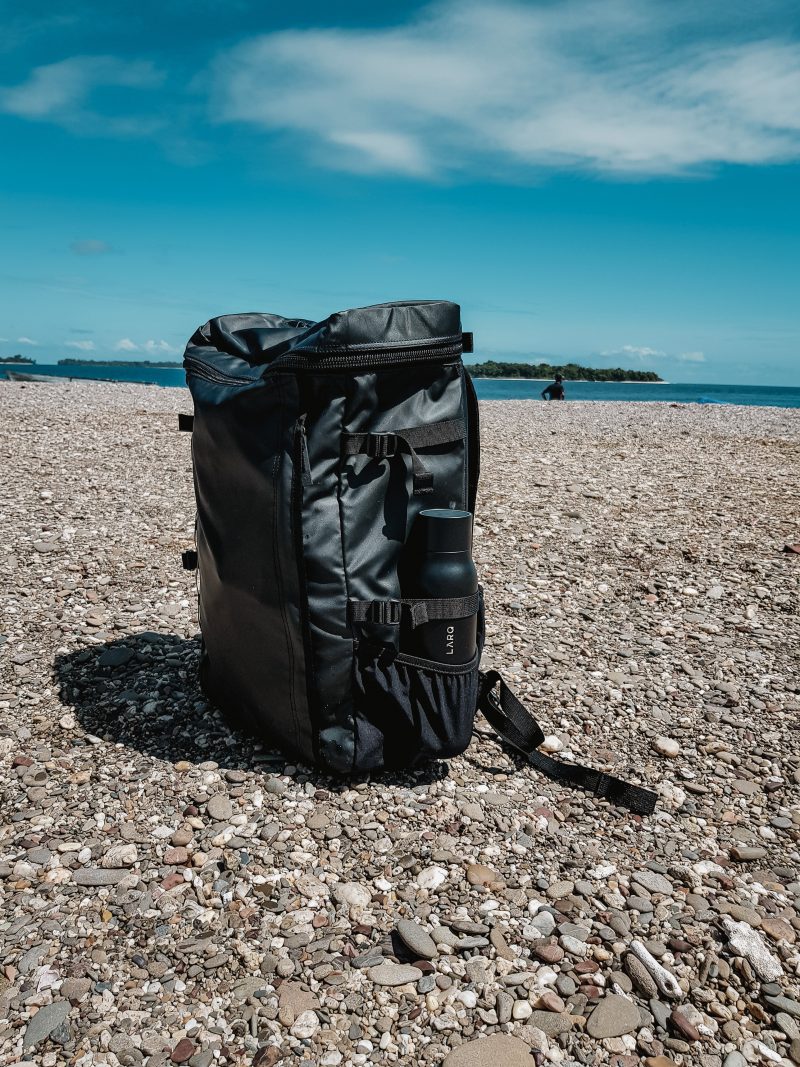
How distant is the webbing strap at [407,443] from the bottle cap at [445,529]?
4.5 inches

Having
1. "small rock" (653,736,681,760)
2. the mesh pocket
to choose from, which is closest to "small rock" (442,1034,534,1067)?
the mesh pocket

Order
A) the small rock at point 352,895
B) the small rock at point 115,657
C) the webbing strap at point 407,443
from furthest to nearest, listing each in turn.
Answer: the small rock at point 115,657, the webbing strap at point 407,443, the small rock at point 352,895

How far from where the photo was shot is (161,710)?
151 inches

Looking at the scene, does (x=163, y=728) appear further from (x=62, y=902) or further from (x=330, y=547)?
(x=330, y=547)

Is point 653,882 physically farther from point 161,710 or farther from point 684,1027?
point 161,710

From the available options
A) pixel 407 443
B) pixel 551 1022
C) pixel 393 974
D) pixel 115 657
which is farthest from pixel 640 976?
pixel 115 657

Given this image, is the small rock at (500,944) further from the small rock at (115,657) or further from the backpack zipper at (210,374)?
the small rock at (115,657)

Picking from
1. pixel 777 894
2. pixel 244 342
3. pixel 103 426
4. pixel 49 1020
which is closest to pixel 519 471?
pixel 103 426

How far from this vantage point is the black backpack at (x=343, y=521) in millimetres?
2975

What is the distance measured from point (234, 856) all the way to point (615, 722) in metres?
2.04

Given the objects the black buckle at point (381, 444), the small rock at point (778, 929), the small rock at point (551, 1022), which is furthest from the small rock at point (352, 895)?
the black buckle at point (381, 444)

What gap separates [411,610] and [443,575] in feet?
0.63

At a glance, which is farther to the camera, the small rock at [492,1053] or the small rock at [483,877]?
the small rock at [483,877]

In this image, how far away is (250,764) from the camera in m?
3.42
